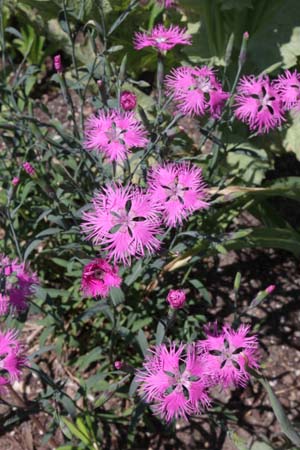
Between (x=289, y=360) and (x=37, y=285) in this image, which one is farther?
(x=289, y=360)

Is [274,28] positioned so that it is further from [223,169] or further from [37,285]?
[37,285]

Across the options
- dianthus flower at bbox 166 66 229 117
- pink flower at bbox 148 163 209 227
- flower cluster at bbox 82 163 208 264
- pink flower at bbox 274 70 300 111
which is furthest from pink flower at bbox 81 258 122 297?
pink flower at bbox 274 70 300 111

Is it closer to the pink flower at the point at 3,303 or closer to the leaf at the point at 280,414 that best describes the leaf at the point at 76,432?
the pink flower at the point at 3,303

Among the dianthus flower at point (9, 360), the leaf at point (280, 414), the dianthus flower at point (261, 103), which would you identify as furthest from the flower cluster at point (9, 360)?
the dianthus flower at point (261, 103)

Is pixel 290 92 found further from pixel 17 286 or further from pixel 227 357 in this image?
pixel 17 286

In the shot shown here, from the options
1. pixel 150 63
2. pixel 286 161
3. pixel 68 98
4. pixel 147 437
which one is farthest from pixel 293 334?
pixel 150 63
